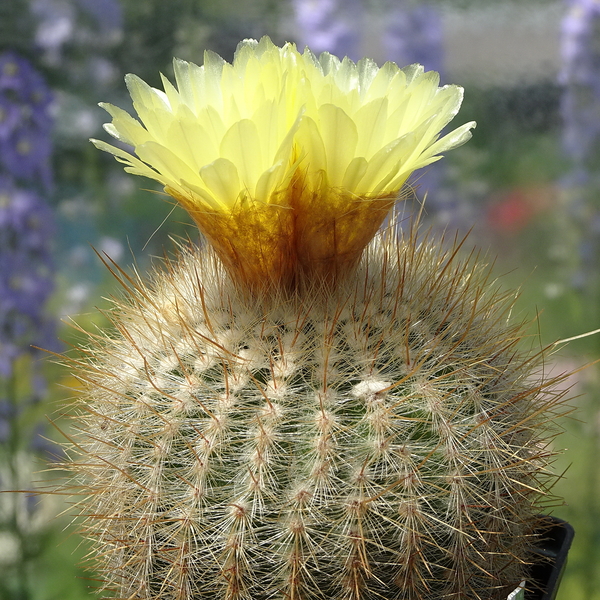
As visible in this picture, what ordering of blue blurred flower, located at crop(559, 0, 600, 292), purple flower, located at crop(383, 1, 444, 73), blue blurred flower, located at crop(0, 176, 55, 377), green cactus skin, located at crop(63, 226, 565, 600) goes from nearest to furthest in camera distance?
green cactus skin, located at crop(63, 226, 565, 600)
blue blurred flower, located at crop(0, 176, 55, 377)
blue blurred flower, located at crop(559, 0, 600, 292)
purple flower, located at crop(383, 1, 444, 73)

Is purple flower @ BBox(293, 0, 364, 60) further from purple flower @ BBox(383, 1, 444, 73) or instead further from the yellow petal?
the yellow petal

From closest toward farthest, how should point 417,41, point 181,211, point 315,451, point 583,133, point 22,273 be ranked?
point 315,451
point 22,273
point 583,133
point 417,41
point 181,211

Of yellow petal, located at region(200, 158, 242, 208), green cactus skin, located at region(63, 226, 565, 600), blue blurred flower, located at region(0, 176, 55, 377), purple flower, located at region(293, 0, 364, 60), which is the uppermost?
purple flower, located at region(293, 0, 364, 60)

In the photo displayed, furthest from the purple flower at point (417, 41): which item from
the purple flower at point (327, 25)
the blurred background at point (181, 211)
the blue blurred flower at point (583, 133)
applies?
the blue blurred flower at point (583, 133)

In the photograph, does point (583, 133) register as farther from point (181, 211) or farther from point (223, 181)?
point (223, 181)

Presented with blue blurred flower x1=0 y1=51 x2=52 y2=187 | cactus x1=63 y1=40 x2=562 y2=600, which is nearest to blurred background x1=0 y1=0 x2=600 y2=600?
blue blurred flower x1=0 y1=51 x2=52 y2=187

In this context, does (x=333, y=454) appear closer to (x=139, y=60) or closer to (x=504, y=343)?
(x=504, y=343)

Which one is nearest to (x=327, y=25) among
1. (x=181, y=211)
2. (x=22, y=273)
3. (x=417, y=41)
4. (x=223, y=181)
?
(x=417, y=41)
